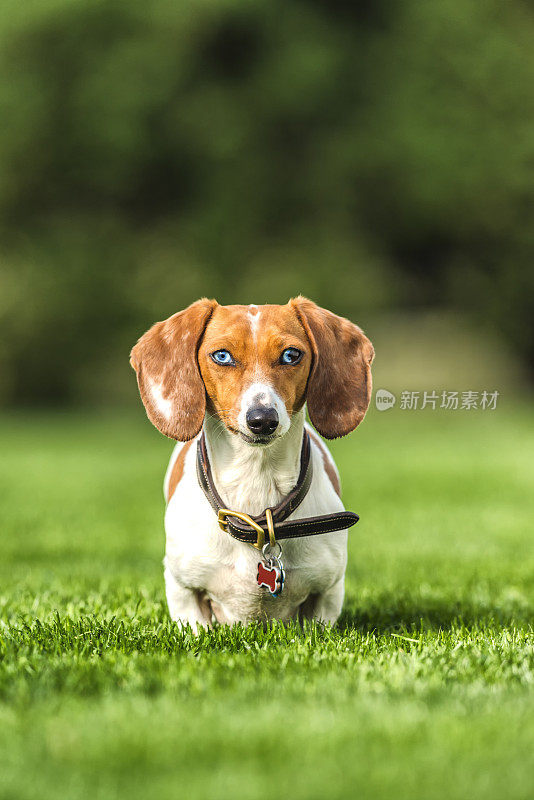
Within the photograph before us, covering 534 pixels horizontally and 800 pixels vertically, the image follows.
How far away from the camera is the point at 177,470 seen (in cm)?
418

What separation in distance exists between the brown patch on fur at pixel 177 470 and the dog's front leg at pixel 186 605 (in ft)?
1.35

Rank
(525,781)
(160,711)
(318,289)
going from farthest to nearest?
(318,289)
(160,711)
(525,781)

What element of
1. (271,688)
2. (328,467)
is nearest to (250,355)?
(328,467)

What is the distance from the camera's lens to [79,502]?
9.95m

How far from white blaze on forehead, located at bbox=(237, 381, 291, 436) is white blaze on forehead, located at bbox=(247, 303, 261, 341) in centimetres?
20

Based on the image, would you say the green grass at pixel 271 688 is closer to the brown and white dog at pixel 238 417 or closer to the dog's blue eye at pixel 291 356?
the brown and white dog at pixel 238 417

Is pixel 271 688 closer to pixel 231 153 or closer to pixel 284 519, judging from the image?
pixel 284 519

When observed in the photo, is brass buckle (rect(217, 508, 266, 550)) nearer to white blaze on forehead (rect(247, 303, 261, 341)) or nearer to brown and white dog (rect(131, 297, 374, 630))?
brown and white dog (rect(131, 297, 374, 630))

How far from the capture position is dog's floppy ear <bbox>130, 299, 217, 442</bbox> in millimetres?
3488

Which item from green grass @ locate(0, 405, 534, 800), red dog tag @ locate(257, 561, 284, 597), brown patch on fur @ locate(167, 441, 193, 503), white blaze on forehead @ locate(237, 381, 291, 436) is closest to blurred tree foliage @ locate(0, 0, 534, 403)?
green grass @ locate(0, 405, 534, 800)

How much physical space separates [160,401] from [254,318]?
458 mm

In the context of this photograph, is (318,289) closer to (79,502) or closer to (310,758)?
(79,502)

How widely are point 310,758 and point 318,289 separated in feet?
70.6

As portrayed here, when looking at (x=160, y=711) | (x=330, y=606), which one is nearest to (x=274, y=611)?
(x=330, y=606)
